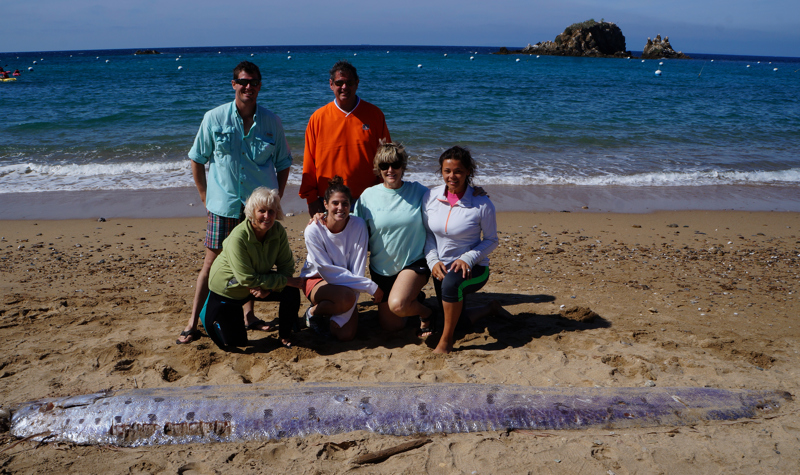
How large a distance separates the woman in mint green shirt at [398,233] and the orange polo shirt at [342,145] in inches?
8.8

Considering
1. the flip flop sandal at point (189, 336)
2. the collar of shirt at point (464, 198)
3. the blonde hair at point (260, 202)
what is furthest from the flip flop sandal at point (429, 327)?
the flip flop sandal at point (189, 336)

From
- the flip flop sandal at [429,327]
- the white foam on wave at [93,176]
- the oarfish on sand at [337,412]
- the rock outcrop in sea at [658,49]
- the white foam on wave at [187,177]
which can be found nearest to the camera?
the oarfish on sand at [337,412]

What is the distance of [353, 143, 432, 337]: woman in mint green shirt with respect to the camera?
4012mm

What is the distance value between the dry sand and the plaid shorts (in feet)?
2.62

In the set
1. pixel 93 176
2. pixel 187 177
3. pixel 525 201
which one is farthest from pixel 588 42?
pixel 93 176

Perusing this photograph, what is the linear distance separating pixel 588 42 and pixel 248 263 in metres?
84.9

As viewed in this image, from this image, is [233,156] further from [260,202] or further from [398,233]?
[398,233]

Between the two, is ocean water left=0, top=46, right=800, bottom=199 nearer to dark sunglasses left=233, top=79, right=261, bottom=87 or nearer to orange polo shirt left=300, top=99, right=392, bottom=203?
orange polo shirt left=300, top=99, right=392, bottom=203

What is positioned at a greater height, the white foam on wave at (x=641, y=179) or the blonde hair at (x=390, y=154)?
the blonde hair at (x=390, y=154)

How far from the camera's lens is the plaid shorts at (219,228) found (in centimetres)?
407

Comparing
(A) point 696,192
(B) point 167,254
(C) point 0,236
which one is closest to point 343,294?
(B) point 167,254

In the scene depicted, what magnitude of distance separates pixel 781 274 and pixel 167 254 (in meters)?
6.89

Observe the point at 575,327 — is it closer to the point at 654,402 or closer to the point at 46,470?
the point at 654,402

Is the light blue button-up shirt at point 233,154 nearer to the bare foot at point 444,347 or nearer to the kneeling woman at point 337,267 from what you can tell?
the kneeling woman at point 337,267
